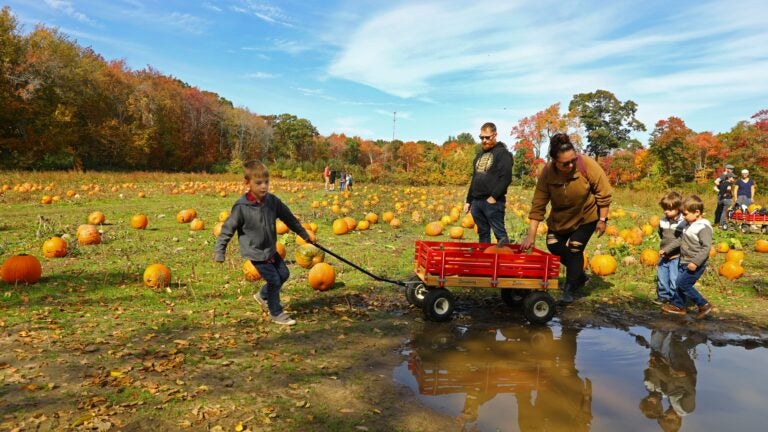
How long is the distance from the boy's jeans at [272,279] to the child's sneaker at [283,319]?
0.15ft

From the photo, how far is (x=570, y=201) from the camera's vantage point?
5.67m

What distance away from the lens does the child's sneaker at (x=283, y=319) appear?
208 inches

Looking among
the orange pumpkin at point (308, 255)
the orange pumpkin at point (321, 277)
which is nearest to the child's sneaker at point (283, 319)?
the orange pumpkin at point (321, 277)

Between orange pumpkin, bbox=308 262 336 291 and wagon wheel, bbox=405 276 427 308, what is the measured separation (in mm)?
1327

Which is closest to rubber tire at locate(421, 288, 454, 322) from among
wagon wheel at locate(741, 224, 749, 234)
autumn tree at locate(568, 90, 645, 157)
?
wagon wheel at locate(741, 224, 749, 234)

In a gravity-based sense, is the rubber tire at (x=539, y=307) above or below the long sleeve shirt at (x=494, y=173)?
below

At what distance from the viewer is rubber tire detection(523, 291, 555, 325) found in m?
5.48

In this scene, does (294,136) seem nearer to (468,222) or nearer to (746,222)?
(468,222)

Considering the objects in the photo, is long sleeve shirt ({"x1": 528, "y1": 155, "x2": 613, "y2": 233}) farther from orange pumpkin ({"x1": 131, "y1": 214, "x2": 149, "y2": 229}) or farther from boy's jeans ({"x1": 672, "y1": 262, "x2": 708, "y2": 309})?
orange pumpkin ({"x1": 131, "y1": 214, "x2": 149, "y2": 229})

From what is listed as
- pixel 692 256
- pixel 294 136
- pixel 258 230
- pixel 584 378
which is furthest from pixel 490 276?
pixel 294 136

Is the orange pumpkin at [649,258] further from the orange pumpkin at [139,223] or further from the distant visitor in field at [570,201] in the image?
the orange pumpkin at [139,223]

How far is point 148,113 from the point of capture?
178 feet

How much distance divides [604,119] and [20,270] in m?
69.0

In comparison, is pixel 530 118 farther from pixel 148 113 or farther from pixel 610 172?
pixel 148 113
